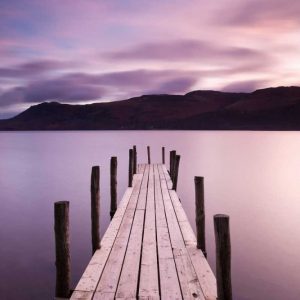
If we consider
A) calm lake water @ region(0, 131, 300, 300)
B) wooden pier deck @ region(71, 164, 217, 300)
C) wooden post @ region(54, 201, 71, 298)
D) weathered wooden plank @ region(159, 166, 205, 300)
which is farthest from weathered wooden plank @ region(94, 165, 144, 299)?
calm lake water @ region(0, 131, 300, 300)

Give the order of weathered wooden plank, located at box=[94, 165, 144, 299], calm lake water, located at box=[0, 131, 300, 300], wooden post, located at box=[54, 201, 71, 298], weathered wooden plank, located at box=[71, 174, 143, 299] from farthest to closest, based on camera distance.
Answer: calm lake water, located at box=[0, 131, 300, 300], wooden post, located at box=[54, 201, 71, 298], weathered wooden plank, located at box=[71, 174, 143, 299], weathered wooden plank, located at box=[94, 165, 144, 299]

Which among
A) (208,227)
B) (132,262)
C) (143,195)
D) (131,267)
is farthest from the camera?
(208,227)

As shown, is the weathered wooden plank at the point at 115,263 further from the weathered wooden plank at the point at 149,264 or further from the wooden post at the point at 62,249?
the wooden post at the point at 62,249

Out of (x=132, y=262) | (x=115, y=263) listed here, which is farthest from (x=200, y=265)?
(x=115, y=263)

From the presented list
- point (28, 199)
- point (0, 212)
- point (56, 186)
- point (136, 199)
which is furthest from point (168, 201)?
point (56, 186)

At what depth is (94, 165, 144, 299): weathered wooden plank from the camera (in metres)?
5.25

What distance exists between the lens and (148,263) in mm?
6227

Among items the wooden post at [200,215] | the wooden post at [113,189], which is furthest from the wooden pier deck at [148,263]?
the wooden post at [113,189]

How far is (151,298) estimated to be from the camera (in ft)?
16.3

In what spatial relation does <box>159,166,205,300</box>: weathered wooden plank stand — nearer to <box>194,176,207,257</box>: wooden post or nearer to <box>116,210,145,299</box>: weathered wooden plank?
<box>194,176,207,257</box>: wooden post

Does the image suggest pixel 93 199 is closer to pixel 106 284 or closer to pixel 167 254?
pixel 167 254

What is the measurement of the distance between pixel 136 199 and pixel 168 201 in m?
1.17

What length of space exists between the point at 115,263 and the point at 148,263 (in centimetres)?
58

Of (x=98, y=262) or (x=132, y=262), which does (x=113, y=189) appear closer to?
(x=98, y=262)
